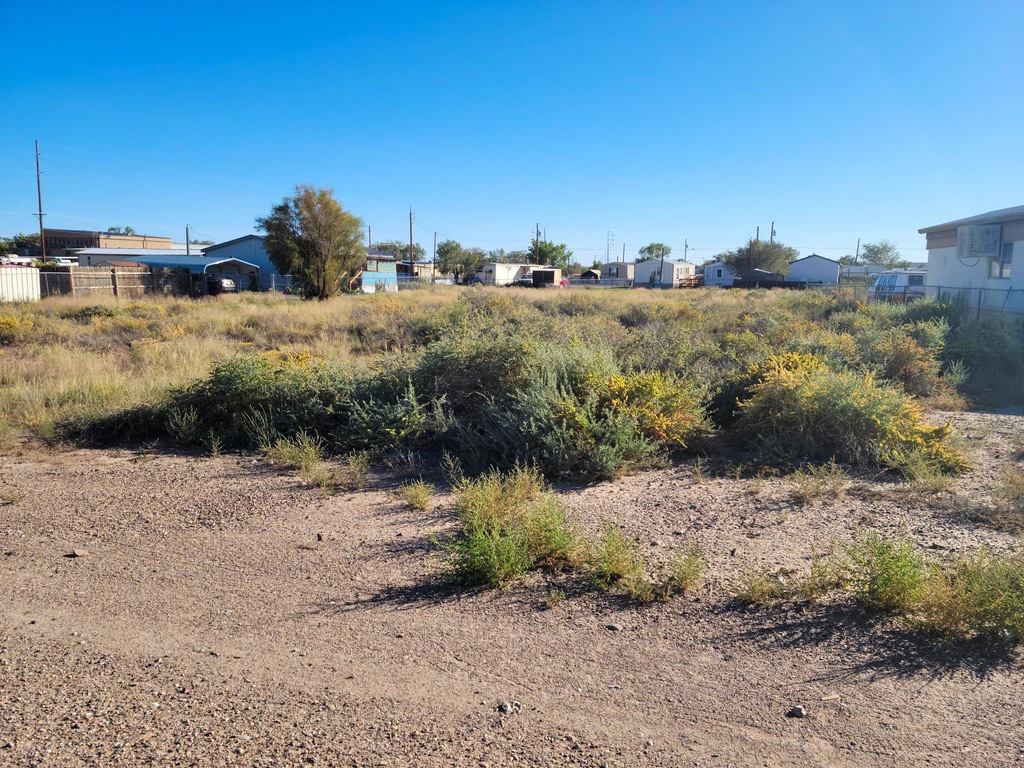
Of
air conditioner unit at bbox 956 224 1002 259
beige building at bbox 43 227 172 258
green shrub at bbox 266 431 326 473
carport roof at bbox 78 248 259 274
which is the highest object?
beige building at bbox 43 227 172 258

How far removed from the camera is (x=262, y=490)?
7.30m

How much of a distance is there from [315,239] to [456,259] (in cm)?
6046

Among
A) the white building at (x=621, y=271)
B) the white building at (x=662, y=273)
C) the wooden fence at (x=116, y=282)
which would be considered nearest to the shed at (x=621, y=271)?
the white building at (x=621, y=271)

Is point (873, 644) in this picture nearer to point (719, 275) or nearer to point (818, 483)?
point (818, 483)

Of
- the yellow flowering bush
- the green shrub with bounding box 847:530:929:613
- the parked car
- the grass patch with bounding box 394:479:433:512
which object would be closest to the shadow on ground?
the green shrub with bounding box 847:530:929:613

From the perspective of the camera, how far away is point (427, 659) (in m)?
4.05

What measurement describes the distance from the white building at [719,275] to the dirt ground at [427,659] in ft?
256

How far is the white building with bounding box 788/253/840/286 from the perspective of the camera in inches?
2869

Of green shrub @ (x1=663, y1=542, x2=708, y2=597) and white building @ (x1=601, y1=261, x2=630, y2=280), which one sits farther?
white building @ (x1=601, y1=261, x2=630, y2=280)

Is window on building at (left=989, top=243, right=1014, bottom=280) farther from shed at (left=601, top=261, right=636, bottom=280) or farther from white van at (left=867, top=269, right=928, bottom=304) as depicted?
shed at (left=601, top=261, right=636, bottom=280)

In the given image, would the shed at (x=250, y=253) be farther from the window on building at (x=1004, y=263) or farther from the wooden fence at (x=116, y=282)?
the window on building at (x=1004, y=263)

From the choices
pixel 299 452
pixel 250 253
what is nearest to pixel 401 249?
pixel 250 253

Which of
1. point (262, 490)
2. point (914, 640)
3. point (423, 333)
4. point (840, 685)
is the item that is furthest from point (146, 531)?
point (423, 333)

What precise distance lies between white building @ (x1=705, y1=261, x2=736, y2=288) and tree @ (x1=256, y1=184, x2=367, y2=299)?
51.3 m
